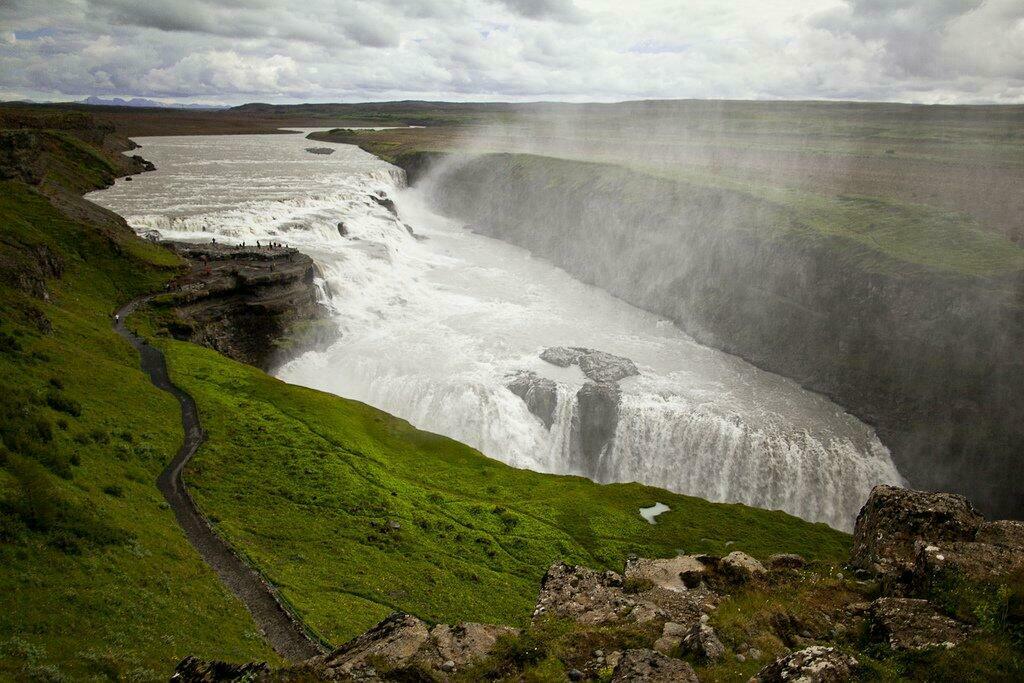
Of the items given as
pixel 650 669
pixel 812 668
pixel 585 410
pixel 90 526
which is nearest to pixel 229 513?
pixel 90 526

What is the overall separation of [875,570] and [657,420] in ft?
102

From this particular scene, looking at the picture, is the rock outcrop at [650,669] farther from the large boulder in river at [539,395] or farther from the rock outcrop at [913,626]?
the large boulder in river at [539,395]

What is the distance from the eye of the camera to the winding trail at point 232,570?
1962 centimetres

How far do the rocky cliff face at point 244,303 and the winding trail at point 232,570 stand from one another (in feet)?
63.7

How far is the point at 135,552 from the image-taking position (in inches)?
772

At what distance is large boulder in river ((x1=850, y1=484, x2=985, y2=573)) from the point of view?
1652 cm

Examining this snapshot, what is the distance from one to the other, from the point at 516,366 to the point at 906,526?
38.5 meters

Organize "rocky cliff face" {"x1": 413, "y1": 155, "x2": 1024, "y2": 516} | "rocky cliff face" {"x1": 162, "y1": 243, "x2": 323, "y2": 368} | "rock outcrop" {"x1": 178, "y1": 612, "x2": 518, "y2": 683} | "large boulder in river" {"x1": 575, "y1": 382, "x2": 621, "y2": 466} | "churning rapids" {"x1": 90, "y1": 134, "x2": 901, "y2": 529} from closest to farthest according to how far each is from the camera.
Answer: "rock outcrop" {"x1": 178, "y1": 612, "x2": 518, "y2": 683}
"churning rapids" {"x1": 90, "y1": 134, "x2": 901, "y2": 529}
"rocky cliff face" {"x1": 413, "y1": 155, "x2": 1024, "y2": 516}
"large boulder in river" {"x1": 575, "y1": 382, "x2": 621, "y2": 466}
"rocky cliff face" {"x1": 162, "y1": 243, "x2": 323, "y2": 368}

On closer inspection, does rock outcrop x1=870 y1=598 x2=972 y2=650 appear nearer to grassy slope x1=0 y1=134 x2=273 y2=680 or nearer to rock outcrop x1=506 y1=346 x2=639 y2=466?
grassy slope x1=0 y1=134 x2=273 y2=680

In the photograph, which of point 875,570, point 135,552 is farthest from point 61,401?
point 875,570

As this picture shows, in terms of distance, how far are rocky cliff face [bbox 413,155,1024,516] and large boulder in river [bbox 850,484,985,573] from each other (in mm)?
33649

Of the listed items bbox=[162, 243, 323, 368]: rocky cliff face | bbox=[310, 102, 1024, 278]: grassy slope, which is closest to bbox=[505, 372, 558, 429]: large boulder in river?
bbox=[162, 243, 323, 368]: rocky cliff face

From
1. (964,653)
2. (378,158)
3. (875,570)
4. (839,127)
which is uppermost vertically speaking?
(839,127)

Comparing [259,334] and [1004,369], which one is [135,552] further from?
[1004,369]
